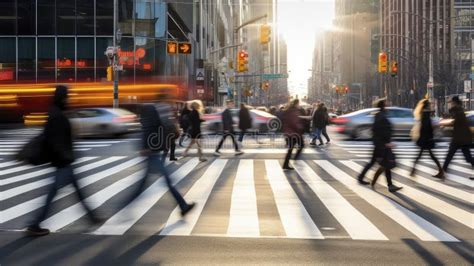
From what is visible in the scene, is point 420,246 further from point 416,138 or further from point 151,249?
point 416,138

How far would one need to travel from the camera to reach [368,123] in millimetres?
24516

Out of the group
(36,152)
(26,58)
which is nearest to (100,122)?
(36,152)

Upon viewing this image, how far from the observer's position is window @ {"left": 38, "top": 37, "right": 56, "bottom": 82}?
42438mm

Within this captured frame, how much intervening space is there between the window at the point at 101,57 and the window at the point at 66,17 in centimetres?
202

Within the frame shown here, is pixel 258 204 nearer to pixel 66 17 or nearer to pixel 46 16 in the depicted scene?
pixel 66 17

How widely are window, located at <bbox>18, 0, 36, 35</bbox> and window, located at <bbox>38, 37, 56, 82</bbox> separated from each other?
110 centimetres

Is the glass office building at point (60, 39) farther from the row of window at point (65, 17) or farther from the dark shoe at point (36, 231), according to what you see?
the dark shoe at point (36, 231)

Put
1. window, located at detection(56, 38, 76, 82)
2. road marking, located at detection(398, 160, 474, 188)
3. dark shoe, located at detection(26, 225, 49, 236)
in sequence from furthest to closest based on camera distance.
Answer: window, located at detection(56, 38, 76, 82)
road marking, located at detection(398, 160, 474, 188)
dark shoe, located at detection(26, 225, 49, 236)

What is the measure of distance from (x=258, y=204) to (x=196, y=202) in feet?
→ 3.29

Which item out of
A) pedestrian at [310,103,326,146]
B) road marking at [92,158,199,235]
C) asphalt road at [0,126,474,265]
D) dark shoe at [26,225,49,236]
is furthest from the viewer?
pedestrian at [310,103,326,146]

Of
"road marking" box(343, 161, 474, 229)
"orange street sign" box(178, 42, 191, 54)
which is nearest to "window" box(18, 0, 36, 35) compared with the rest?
"orange street sign" box(178, 42, 191, 54)

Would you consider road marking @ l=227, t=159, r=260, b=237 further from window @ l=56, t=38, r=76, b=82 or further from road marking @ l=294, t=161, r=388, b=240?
window @ l=56, t=38, r=76, b=82

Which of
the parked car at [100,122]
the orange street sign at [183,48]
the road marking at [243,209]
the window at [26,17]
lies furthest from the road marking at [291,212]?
the window at [26,17]

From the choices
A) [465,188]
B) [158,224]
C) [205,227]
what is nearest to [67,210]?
[158,224]
